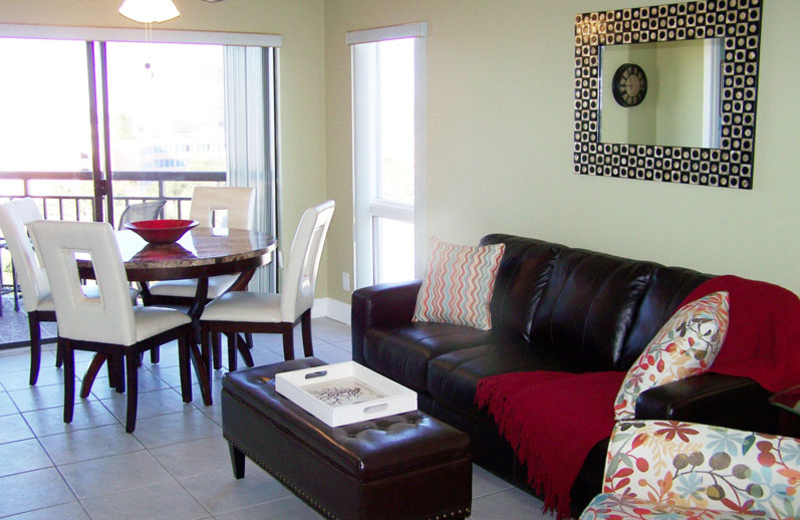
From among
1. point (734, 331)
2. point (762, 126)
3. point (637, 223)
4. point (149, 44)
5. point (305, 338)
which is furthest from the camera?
point (149, 44)

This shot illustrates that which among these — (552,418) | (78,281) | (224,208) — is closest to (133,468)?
(78,281)

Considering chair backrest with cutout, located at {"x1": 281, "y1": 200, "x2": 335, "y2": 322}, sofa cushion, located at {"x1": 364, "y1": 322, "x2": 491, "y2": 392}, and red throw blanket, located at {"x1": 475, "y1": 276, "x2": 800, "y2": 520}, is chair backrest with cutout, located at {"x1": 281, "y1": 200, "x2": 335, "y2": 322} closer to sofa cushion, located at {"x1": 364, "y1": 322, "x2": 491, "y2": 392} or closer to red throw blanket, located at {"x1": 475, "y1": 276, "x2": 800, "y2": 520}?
sofa cushion, located at {"x1": 364, "y1": 322, "x2": 491, "y2": 392}

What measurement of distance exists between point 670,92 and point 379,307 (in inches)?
65.8

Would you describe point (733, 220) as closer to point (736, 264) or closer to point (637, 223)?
point (736, 264)

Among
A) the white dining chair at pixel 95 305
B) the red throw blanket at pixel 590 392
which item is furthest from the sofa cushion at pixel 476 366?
the white dining chair at pixel 95 305

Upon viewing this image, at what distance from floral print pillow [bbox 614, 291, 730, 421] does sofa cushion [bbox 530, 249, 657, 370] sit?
0.57 metres

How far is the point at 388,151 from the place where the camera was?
5.81 m

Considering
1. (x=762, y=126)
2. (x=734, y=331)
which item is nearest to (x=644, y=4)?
(x=762, y=126)

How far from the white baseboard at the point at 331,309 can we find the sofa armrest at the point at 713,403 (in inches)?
143

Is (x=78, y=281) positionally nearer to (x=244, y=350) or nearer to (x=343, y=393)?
(x=244, y=350)

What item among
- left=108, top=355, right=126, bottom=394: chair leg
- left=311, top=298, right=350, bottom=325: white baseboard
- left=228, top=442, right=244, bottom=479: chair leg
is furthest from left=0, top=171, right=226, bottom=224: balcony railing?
left=228, top=442, right=244, bottom=479: chair leg

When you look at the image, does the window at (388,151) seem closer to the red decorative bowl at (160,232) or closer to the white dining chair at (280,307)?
the white dining chair at (280,307)

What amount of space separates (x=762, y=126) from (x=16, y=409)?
3665 millimetres

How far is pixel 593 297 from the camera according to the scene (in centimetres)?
367
